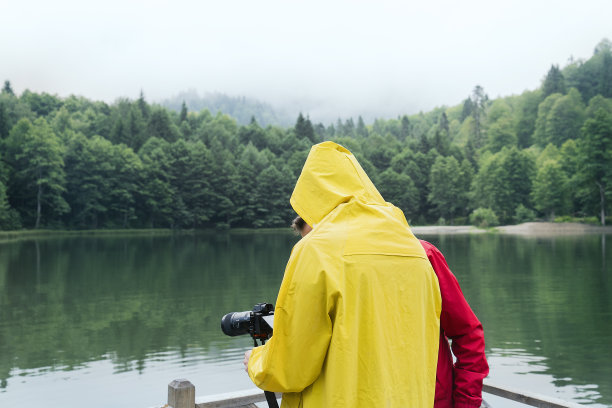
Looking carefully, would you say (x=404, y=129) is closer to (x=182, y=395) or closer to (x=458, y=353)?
(x=182, y=395)

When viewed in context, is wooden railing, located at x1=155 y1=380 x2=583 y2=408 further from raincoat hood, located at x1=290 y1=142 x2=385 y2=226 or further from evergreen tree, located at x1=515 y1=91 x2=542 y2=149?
evergreen tree, located at x1=515 y1=91 x2=542 y2=149

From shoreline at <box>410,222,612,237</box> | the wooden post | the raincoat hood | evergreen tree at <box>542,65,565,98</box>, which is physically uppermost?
evergreen tree at <box>542,65,565,98</box>

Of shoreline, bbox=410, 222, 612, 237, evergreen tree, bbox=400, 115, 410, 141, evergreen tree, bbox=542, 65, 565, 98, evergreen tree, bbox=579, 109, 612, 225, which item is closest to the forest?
evergreen tree, bbox=579, 109, 612, 225

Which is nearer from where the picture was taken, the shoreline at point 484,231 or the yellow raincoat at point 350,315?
the yellow raincoat at point 350,315

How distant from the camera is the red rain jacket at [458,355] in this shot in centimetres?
189

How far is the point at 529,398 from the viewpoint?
A: 360 cm

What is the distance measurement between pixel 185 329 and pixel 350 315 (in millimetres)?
9479

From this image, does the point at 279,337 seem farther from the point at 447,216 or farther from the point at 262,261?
the point at 447,216

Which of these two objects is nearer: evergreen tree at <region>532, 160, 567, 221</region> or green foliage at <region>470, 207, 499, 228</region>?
evergreen tree at <region>532, 160, 567, 221</region>

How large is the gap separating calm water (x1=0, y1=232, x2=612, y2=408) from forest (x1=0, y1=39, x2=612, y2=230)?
118ft

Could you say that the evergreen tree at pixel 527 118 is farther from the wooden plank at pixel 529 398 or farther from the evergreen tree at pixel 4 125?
the wooden plank at pixel 529 398

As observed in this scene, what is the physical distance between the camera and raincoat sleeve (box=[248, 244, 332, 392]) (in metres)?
1.49

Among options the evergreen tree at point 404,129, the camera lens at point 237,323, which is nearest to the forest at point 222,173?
the evergreen tree at point 404,129

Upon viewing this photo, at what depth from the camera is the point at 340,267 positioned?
1496 millimetres
